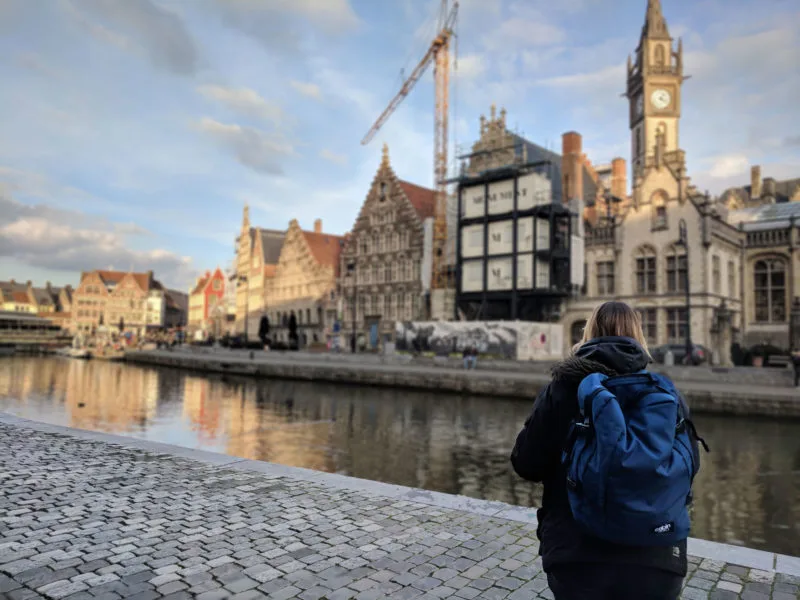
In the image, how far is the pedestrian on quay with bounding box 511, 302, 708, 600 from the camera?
7.80 feet

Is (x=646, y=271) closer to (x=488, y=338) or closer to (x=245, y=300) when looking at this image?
(x=488, y=338)

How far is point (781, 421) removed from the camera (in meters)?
20.0

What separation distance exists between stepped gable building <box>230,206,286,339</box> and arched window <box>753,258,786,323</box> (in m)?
58.1

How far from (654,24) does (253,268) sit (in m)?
60.0

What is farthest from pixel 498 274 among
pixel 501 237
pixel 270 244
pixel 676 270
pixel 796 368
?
pixel 270 244

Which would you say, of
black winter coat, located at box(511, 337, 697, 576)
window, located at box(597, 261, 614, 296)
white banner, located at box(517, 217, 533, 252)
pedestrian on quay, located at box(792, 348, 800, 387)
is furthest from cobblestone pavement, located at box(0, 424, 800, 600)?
window, located at box(597, 261, 614, 296)

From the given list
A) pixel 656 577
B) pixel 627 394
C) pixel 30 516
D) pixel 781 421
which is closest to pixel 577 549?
pixel 656 577

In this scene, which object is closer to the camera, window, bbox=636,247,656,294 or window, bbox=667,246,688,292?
window, bbox=667,246,688,292

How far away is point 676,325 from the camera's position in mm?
38969

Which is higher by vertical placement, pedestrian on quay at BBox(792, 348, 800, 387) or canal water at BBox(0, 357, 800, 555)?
pedestrian on quay at BBox(792, 348, 800, 387)

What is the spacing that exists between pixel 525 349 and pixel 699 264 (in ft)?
41.8

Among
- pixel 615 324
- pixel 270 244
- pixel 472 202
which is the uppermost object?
pixel 270 244

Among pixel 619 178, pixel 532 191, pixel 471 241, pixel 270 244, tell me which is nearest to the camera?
pixel 532 191

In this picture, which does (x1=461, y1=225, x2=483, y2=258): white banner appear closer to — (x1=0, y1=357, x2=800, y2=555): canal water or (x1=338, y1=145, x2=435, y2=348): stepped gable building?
(x1=338, y1=145, x2=435, y2=348): stepped gable building
